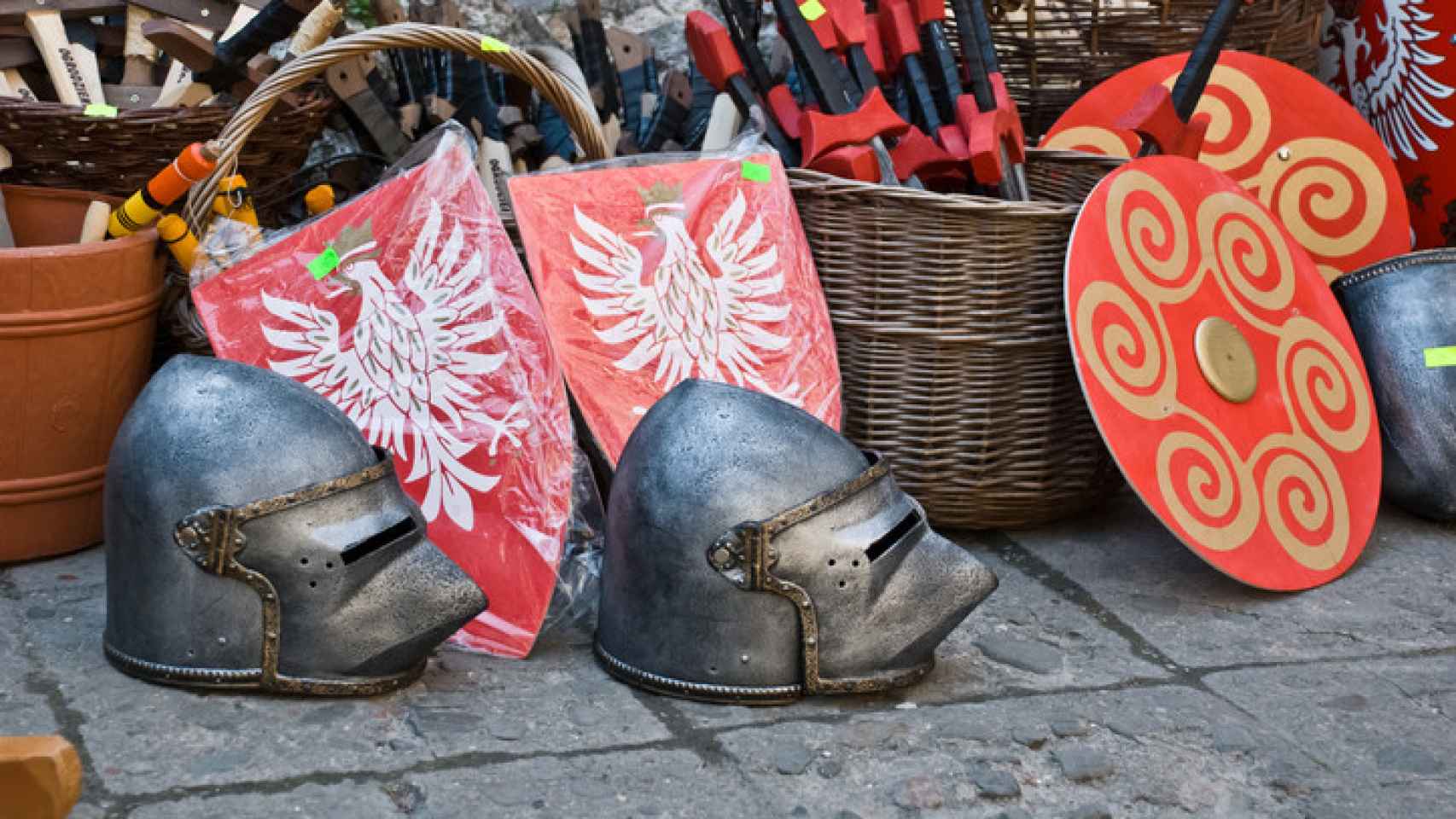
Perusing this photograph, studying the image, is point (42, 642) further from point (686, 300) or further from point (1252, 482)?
point (1252, 482)

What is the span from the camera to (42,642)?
223cm

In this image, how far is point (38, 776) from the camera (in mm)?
1535

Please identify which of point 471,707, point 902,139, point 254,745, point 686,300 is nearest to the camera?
point 254,745

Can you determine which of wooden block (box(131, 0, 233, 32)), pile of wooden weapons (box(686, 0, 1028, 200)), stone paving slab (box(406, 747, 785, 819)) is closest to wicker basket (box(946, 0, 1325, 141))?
pile of wooden weapons (box(686, 0, 1028, 200))

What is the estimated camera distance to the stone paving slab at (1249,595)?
2426 mm

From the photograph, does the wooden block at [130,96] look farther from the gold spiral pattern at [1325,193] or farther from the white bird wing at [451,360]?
the gold spiral pattern at [1325,193]

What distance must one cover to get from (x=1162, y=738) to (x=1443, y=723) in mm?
404

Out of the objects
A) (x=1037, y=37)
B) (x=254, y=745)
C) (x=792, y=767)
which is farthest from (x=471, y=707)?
(x=1037, y=37)

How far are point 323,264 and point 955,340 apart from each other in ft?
3.34

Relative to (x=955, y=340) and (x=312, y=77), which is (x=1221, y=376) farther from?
(x=312, y=77)

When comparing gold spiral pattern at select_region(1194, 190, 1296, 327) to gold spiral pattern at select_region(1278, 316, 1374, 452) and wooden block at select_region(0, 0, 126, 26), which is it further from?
wooden block at select_region(0, 0, 126, 26)

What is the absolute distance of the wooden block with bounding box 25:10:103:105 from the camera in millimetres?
2949

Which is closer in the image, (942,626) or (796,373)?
(942,626)

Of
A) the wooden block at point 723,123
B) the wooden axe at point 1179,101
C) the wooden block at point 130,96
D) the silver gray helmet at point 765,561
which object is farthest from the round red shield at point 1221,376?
the wooden block at point 130,96
